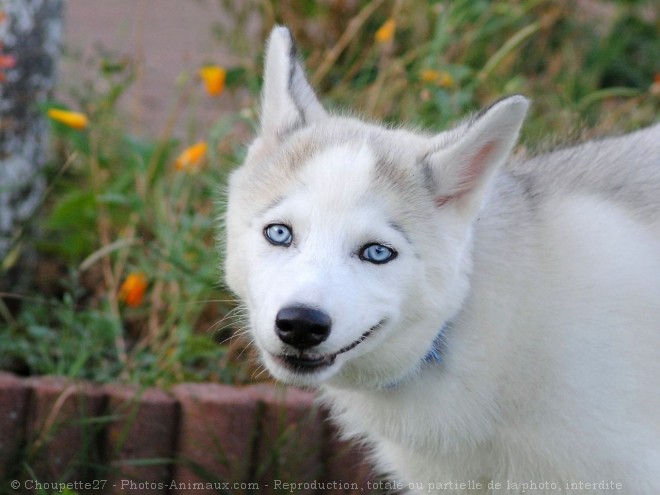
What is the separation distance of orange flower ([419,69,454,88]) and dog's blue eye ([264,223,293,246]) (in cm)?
225

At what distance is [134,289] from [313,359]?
6.83 feet

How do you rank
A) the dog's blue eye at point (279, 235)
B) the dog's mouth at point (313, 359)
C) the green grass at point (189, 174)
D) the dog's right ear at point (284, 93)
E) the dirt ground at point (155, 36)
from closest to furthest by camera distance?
the dog's mouth at point (313, 359) → the dog's blue eye at point (279, 235) → the dog's right ear at point (284, 93) → the green grass at point (189, 174) → the dirt ground at point (155, 36)

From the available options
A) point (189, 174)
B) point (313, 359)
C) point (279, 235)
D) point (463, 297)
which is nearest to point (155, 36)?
point (189, 174)

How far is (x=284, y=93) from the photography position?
3.13 m

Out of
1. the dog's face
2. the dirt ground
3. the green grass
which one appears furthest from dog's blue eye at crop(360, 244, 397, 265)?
the dirt ground

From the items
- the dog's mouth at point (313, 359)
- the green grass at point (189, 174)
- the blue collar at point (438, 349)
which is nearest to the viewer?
the dog's mouth at point (313, 359)

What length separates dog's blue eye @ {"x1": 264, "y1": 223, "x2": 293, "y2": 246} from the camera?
2750mm

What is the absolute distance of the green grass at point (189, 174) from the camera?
14.5 feet

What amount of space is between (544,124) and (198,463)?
2949 mm

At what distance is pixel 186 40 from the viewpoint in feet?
29.3

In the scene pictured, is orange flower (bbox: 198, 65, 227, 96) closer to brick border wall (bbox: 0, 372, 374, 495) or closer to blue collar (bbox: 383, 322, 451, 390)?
brick border wall (bbox: 0, 372, 374, 495)

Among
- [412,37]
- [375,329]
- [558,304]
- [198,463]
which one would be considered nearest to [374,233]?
[375,329]

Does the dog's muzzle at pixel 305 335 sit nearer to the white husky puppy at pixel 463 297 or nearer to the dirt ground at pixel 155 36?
the white husky puppy at pixel 463 297

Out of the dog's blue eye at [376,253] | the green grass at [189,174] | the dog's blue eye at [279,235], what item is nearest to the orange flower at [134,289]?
the green grass at [189,174]
